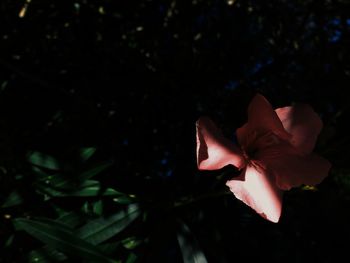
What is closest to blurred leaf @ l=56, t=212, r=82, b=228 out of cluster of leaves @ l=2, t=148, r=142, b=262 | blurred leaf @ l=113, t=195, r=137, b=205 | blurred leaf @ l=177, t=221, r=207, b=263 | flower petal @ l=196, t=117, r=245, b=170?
cluster of leaves @ l=2, t=148, r=142, b=262

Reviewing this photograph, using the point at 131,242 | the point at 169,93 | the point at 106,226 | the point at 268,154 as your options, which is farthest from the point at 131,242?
the point at 169,93

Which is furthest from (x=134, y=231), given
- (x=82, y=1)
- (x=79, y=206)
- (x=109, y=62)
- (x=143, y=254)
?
(x=82, y=1)

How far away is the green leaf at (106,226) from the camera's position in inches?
39.3

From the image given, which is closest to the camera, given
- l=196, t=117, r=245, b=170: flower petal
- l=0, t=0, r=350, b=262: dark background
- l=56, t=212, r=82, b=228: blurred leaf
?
l=196, t=117, r=245, b=170: flower petal

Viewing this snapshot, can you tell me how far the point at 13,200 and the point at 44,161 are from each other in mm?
129

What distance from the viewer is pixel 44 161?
3.60 feet

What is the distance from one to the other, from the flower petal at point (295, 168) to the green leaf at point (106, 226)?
0.40 m

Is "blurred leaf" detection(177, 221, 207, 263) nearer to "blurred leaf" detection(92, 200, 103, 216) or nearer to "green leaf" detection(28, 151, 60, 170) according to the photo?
"blurred leaf" detection(92, 200, 103, 216)

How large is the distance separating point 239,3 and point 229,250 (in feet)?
3.67

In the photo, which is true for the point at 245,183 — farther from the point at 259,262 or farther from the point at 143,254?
the point at 259,262

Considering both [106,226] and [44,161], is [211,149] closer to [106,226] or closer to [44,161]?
[106,226]

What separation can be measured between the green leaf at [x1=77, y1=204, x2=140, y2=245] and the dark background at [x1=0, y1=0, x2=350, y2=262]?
9 cm

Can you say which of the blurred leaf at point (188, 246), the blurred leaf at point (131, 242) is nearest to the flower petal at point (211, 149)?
the blurred leaf at point (188, 246)

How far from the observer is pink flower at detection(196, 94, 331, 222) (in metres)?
0.74
